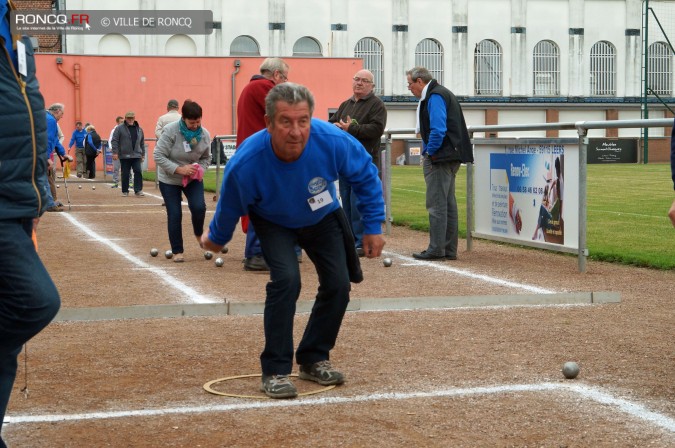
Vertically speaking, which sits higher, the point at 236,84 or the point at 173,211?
the point at 236,84

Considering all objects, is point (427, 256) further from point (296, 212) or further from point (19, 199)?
point (19, 199)

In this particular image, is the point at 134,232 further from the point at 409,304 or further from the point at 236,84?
the point at 236,84

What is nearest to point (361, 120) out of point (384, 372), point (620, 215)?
point (384, 372)

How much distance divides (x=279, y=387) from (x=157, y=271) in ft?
20.9

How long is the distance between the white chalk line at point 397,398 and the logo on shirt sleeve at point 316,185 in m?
1.09

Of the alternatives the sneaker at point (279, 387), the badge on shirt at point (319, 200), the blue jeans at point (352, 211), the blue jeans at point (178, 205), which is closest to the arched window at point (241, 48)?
the blue jeans at point (352, 211)

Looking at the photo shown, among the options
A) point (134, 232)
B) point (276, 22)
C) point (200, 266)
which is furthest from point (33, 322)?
point (276, 22)

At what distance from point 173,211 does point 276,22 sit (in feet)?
171

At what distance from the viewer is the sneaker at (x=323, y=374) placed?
6500 millimetres

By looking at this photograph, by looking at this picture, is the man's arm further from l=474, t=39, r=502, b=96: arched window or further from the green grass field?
l=474, t=39, r=502, b=96: arched window

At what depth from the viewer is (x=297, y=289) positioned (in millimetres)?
6371

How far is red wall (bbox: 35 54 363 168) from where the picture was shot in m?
49.8

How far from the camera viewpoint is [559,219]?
40.0ft

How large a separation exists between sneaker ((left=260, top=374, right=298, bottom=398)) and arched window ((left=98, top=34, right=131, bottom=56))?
5723cm
